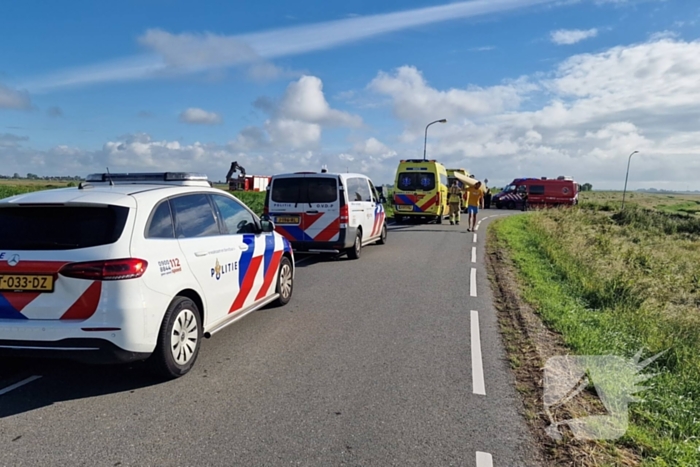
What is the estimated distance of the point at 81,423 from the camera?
392cm

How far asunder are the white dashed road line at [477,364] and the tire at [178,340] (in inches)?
103

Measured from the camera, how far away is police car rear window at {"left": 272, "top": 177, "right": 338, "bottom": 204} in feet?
37.5

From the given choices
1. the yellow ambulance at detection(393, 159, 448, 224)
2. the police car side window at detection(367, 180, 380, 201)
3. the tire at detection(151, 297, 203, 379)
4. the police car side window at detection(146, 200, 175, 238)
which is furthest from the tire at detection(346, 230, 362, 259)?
the yellow ambulance at detection(393, 159, 448, 224)

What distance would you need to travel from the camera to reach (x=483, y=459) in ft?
11.6

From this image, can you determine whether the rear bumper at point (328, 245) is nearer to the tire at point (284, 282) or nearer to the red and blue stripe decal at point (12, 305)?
the tire at point (284, 282)

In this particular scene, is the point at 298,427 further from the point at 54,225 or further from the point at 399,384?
the point at 54,225

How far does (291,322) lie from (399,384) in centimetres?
238

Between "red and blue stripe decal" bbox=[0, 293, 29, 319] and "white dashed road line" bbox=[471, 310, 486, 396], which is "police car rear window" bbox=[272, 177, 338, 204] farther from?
"red and blue stripe decal" bbox=[0, 293, 29, 319]

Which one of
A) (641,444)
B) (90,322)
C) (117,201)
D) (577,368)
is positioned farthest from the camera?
(577,368)

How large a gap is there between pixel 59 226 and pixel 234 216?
2.20 meters

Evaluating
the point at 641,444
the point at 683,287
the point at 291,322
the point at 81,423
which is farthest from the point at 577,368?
the point at 683,287

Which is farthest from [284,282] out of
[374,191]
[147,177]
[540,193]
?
[540,193]

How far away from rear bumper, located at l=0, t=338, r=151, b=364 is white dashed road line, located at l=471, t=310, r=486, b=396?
301cm

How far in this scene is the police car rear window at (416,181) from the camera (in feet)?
71.6
